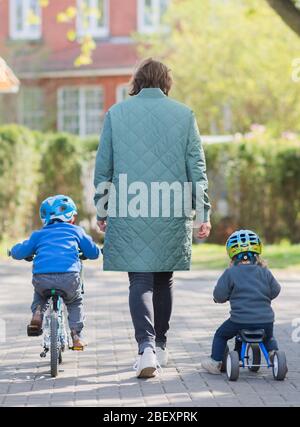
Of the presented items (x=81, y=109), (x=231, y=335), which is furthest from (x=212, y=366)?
(x=81, y=109)

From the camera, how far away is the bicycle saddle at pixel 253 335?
7.47 meters

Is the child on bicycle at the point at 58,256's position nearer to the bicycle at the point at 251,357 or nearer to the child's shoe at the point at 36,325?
the child's shoe at the point at 36,325

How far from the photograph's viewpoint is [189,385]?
7.20m

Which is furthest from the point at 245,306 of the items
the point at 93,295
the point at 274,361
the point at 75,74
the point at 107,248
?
the point at 75,74

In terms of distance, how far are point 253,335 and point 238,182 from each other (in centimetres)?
1342

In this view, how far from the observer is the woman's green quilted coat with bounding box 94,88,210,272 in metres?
7.58

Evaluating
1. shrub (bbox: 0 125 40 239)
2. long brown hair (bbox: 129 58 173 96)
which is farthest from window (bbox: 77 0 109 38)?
long brown hair (bbox: 129 58 173 96)

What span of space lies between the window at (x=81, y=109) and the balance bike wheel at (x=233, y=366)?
1262 inches

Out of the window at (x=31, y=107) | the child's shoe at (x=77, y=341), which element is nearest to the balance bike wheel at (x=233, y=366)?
the child's shoe at (x=77, y=341)

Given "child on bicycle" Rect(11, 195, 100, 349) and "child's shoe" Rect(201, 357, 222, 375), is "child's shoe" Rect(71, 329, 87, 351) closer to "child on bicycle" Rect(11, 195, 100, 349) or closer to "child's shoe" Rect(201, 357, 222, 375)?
"child on bicycle" Rect(11, 195, 100, 349)

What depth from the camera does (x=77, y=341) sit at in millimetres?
7703

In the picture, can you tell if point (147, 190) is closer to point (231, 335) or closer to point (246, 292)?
point (246, 292)

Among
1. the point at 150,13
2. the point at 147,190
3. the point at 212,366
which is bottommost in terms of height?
the point at 212,366

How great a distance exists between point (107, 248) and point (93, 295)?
4.95 metres
